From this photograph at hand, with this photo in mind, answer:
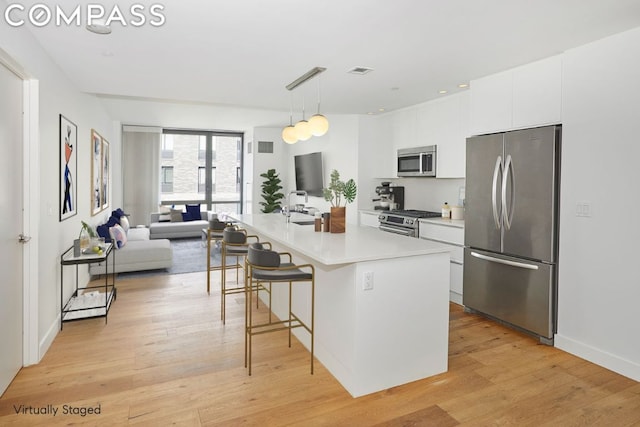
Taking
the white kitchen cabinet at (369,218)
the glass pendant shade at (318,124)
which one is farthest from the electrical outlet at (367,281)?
the white kitchen cabinet at (369,218)

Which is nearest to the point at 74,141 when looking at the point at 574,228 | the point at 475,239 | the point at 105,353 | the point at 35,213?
the point at 35,213

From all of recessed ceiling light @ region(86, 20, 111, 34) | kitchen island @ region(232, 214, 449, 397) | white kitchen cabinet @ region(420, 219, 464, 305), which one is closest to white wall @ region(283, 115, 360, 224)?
white kitchen cabinet @ region(420, 219, 464, 305)

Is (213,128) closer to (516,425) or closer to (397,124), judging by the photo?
(397,124)

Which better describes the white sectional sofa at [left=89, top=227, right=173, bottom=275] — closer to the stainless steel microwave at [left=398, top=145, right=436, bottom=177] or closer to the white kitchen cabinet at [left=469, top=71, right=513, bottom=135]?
the stainless steel microwave at [left=398, top=145, right=436, bottom=177]

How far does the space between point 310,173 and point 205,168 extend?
3.32 metres

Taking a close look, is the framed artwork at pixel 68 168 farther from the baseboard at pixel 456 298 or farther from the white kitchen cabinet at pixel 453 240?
the baseboard at pixel 456 298

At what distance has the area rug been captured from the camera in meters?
6.02

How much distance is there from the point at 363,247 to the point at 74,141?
3516 mm

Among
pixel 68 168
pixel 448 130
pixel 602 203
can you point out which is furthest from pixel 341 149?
pixel 602 203

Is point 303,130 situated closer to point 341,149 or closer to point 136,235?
point 341,149

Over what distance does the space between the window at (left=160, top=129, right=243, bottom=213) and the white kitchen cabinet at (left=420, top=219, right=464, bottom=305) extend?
22.3 feet

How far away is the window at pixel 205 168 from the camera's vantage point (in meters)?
10.0

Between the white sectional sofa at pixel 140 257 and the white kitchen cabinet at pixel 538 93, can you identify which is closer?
the white kitchen cabinet at pixel 538 93

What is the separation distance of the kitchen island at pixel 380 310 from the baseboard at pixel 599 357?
118 cm
